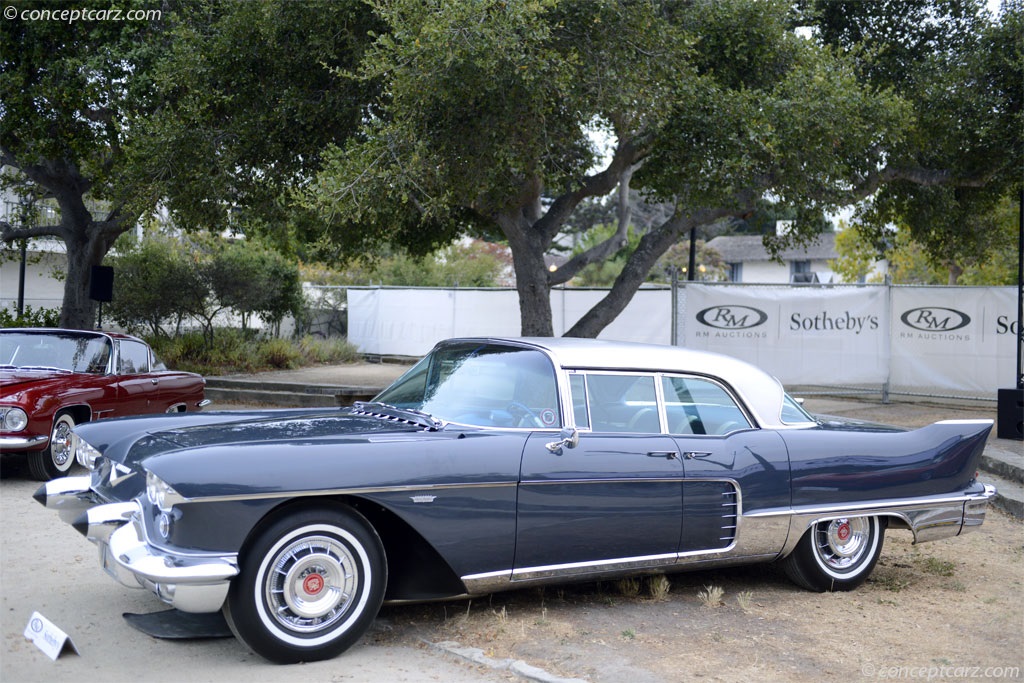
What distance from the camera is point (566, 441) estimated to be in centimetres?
489

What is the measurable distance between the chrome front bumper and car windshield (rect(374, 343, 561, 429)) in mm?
1514

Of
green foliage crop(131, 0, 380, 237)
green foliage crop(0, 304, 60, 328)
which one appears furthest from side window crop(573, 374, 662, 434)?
green foliage crop(0, 304, 60, 328)

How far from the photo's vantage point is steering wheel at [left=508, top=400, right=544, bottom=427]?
5.03m

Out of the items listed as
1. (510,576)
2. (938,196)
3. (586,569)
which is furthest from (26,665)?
(938,196)

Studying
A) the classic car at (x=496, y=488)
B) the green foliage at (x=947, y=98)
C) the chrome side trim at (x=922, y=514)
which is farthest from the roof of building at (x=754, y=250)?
the classic car at (x=496, y=488)

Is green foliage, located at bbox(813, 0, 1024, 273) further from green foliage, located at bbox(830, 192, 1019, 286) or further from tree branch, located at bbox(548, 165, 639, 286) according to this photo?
tree branch, located at bbox(548, 165, 639, 286)

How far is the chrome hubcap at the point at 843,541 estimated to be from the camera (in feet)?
18.7

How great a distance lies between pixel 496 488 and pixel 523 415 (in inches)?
20.8

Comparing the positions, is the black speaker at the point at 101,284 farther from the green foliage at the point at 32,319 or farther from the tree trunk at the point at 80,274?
the green foliage at the point at 32,319

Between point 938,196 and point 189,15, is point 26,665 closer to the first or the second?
point 189,15

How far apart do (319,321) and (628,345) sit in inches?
938

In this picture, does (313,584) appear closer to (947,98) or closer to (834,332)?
(947,98)

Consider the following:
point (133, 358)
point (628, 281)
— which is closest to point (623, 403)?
point (133, 358)

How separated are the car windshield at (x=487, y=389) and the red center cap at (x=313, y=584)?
1.13m
